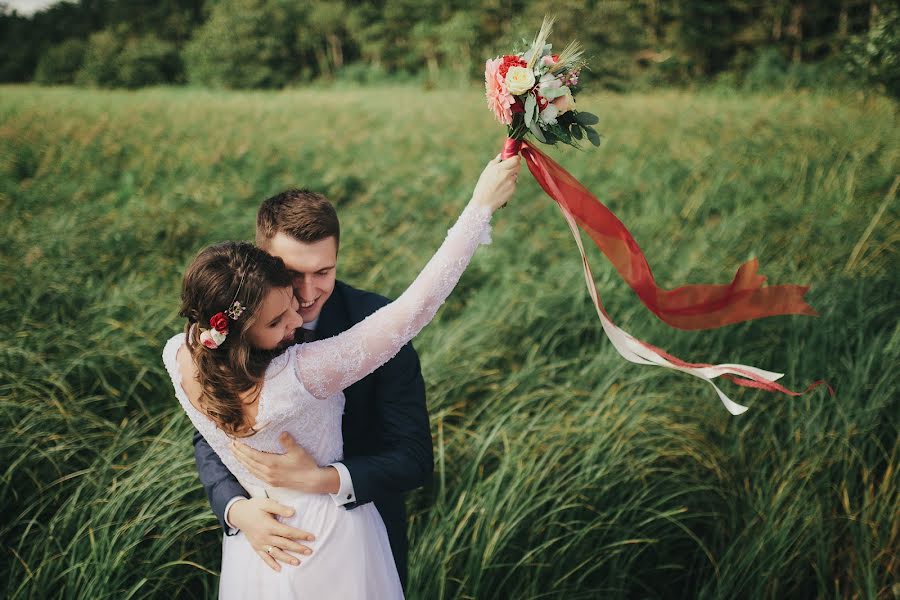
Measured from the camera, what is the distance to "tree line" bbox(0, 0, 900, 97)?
15.7 metres

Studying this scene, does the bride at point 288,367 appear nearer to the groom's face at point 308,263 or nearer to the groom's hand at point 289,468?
the groom's hand at point 289,468

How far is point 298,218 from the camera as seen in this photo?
61.3 inches

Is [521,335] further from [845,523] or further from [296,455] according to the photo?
[296,455]

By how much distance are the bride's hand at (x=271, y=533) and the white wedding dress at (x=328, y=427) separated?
0.09 ft

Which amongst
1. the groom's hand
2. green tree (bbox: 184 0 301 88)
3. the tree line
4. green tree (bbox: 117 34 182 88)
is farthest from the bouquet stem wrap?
green tree (bbox: 184 0 301 88)

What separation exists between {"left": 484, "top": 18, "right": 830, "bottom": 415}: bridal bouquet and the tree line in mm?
13794

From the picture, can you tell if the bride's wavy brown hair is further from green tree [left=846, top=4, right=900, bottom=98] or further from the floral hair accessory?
green tree [left=846, top=4, right=900, bottom=98]

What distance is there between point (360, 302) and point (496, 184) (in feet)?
1.66

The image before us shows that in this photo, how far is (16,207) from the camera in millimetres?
4770

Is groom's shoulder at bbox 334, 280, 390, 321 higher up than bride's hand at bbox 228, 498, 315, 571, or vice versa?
groom's shoulder at bbox 334, 280, 390, 321

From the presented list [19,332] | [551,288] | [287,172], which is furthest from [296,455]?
[287,172]

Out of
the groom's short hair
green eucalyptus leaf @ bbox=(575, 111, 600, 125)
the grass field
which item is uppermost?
green eucalyptus leaf @ bbox=(575, 111, 600, 125)

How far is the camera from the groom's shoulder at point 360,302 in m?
1.70

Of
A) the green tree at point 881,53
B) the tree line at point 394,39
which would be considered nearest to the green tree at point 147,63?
the tree line at point 394,39
